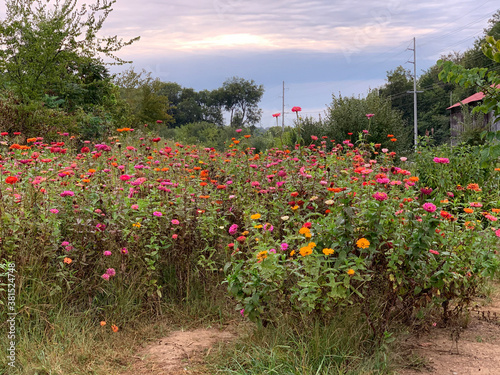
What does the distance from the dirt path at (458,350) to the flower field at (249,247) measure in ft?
0.85

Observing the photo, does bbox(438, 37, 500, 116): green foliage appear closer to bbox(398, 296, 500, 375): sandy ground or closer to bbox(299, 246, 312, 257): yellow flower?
bbox(398, 296, 500, 375): sandy ground

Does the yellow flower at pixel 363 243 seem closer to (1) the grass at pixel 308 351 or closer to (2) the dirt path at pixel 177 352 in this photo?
(1) the grass at pixel 308 351

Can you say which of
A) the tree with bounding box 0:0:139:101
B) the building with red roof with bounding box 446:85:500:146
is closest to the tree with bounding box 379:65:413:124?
the building with red roof with bounding box 446:85:500:146

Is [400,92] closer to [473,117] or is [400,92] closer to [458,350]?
[473,117]

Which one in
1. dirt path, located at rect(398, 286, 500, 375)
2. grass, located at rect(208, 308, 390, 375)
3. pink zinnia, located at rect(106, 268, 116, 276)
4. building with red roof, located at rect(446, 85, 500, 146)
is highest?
building with red roof, located at rect(446, 85, 500, 146)

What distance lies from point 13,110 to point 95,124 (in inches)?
155

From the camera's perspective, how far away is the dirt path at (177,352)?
10.9 feet

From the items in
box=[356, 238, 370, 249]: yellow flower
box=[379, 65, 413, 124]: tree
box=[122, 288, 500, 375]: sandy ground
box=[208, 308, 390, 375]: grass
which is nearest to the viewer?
box=[356, 238, 370, 249]: yellow flower

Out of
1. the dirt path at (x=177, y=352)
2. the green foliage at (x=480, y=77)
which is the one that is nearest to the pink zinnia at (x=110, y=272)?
the dirt path at (x=177, y=352)

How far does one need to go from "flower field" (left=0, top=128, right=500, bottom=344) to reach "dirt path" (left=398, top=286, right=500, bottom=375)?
0.26 meters

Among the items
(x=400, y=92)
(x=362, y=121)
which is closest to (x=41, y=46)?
(x=362, y=121)

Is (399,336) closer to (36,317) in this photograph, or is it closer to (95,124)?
(36,317)

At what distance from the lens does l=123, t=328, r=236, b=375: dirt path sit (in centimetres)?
332

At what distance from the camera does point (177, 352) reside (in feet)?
11.6
